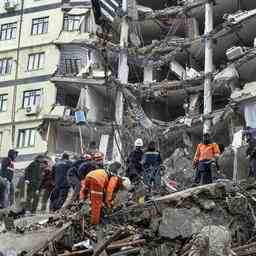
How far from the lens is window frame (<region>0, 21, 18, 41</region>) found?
50375 millimetres

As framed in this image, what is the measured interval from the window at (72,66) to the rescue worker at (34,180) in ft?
81.5

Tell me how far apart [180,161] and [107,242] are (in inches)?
769

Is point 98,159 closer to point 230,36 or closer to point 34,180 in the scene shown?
point 34,180

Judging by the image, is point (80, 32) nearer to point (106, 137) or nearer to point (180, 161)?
point (106, 137)

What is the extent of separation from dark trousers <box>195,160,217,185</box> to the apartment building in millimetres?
25754

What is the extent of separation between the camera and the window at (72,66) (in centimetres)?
4691

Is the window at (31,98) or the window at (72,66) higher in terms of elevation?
the window at (72,66)

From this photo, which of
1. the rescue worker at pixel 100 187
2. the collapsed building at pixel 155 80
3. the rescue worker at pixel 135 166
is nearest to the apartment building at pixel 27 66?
the collapsed building at pixel 155 80

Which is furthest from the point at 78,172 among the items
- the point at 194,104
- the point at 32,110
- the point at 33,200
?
the point at 32,110

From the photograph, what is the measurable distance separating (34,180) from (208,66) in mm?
21786

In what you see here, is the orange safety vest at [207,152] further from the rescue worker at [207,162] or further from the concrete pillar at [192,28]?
the concrete pillar at [192,28]

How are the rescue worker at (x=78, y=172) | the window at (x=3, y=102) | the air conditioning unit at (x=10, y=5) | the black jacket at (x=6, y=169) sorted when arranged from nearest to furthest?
the rescue worker at (x=78, y=172) → the black jacket at (x=6, y=169) → the window at (x=3, y=102) → the air conditioning unit at (x=10, y=5)

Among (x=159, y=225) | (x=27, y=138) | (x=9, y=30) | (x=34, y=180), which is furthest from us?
(x=9, y=30)

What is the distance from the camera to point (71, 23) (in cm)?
4838
